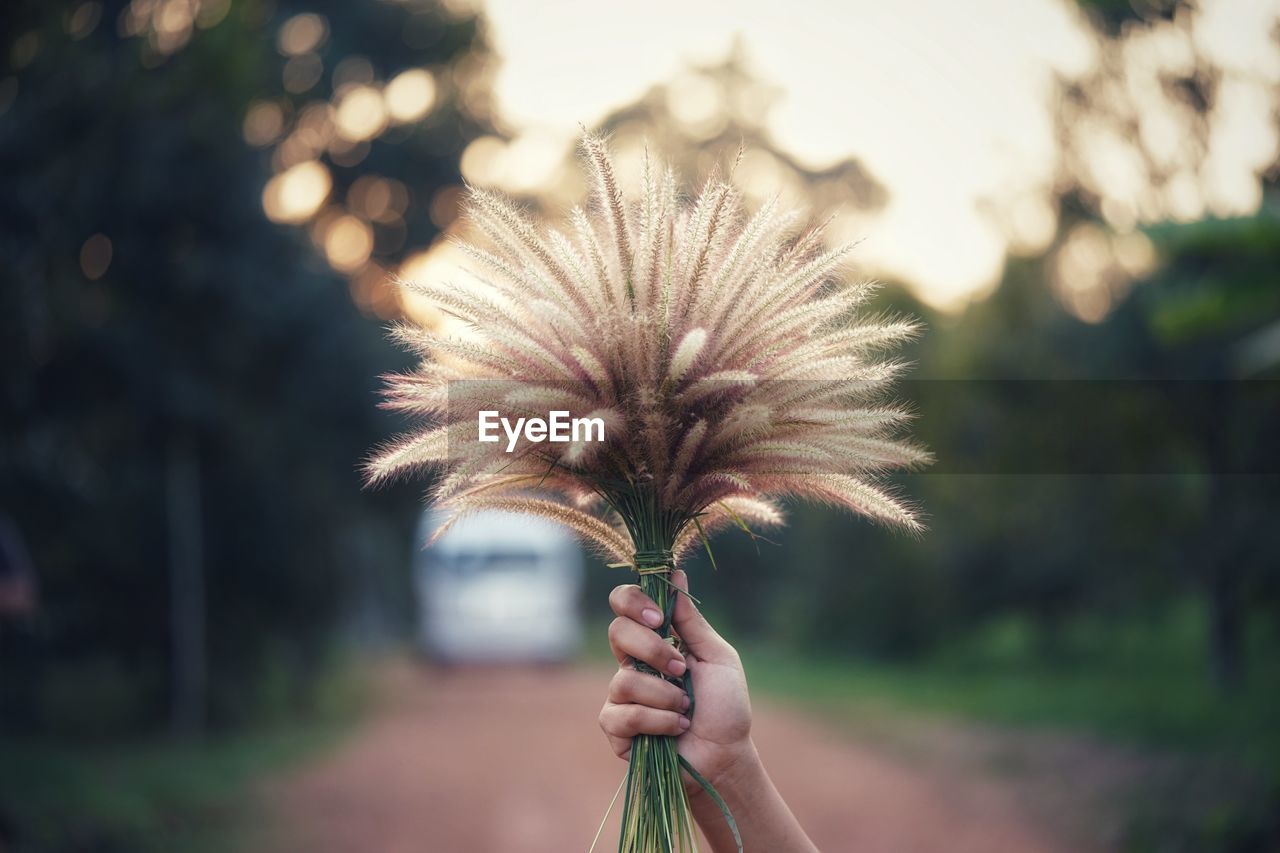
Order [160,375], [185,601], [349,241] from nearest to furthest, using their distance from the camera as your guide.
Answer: [160,375], [185,601], [349,241]

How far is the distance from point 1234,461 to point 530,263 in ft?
45.3

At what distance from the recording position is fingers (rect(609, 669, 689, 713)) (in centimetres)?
268

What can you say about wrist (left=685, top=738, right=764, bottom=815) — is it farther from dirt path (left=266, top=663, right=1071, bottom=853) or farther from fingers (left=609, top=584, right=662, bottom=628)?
dirt path (left=266, top=663, right=1071, bottom=853)

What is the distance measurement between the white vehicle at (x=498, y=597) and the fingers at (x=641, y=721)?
2379 cm

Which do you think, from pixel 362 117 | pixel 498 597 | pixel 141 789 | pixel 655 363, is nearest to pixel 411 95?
pixel 362 117

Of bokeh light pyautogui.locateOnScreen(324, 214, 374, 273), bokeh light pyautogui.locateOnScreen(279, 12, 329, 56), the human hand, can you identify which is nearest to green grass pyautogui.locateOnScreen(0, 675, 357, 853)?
the human hand

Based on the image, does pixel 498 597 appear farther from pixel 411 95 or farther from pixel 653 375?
pixel 653 375

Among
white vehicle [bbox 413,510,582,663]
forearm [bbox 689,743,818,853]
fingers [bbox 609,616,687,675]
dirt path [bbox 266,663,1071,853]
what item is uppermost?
white vehicle [bbox 413,510,582,663]

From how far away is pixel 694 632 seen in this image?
281 cm

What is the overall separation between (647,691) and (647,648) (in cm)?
10

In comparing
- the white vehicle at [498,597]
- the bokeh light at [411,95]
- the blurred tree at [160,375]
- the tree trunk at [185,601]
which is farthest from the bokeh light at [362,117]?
the tree trunk at [185,601]

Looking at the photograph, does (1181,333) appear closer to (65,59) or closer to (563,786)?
(563,786)

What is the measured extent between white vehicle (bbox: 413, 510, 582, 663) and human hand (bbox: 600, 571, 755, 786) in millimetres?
23748

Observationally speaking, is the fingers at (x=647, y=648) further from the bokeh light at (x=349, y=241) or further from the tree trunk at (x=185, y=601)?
the bokeh light at (x=349, y=241)
